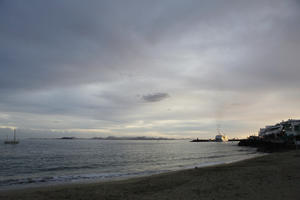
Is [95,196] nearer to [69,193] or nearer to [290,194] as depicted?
[69,193]

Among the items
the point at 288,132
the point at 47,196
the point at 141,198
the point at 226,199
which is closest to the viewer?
the point at 226,199

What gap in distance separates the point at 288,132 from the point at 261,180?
71.0 meters

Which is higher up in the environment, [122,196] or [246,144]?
[122,196]

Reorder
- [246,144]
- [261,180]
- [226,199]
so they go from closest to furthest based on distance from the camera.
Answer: [226,199]
[261,180]
[246,144]

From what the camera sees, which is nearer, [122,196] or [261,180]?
[122,196]

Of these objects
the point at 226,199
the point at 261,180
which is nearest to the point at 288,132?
the point at 261,180

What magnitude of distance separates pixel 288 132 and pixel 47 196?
79.9m

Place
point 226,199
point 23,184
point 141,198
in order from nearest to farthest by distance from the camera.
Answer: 1. point 226,199
2. point 141,198
3. point 23,184

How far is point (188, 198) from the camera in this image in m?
10.2

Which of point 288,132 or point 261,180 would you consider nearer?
point 261,180

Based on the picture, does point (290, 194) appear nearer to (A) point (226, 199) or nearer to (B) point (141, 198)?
(A) point (226, 199)

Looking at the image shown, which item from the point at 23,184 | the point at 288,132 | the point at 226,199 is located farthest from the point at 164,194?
the point at 288,132

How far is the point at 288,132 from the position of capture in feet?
234

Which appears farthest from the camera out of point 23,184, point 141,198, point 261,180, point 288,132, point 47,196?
point 288,132
